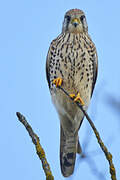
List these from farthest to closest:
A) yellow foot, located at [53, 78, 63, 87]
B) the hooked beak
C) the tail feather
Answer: the tail feather
the hooked beak
yellow foot, located at [53, 78, 63, 87]

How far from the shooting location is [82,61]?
431cm

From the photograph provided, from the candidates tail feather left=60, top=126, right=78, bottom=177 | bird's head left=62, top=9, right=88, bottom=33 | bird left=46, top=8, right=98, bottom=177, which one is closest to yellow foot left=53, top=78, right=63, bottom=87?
bird left=46, top=8, right=98, bottom=177

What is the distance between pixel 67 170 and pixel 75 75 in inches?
44.7

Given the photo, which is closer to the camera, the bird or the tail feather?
the bird

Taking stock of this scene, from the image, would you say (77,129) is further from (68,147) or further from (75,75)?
(75,75)

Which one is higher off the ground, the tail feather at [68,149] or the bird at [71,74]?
the bird at [71,74]

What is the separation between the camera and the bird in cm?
429

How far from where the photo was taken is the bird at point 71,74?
4289 mm

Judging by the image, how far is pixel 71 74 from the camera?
4277 millimetres

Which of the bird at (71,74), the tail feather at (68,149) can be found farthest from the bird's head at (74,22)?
the tail feather at (68,149)

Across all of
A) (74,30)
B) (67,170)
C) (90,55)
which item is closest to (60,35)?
(74,30)

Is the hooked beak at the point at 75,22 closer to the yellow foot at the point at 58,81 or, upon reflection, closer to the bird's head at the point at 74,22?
the bird's head at the point at 74,22

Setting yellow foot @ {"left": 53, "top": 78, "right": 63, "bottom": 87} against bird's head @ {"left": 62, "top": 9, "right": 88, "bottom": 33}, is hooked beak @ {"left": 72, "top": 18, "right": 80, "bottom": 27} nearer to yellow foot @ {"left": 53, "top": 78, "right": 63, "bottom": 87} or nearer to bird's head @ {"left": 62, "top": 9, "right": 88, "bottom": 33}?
bird's head @ {"left": 62, "top": 9, "right": 88, "bottom": 33}

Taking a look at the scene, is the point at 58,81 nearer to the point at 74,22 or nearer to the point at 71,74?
the point at 71,74
